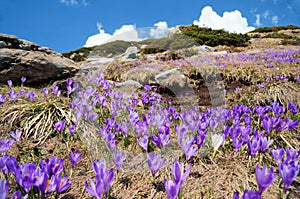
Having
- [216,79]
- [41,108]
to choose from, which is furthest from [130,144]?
[216,79]

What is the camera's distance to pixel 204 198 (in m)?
1.23

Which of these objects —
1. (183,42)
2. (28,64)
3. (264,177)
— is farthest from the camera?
(183,42)

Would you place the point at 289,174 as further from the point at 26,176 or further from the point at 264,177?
the point at 26,176

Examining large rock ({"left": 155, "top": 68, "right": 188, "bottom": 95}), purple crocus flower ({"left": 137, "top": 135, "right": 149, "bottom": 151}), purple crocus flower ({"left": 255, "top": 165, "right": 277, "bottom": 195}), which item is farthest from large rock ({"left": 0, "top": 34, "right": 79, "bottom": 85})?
purple crocus flower ({"left": 255, "top": 165, "right": 277, "bottom": 195})

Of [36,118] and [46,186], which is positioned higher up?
[36,118]

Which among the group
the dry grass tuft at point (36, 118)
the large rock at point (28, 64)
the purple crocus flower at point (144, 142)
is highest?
the large rock at point (28, 64)

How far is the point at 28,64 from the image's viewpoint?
4.44 m

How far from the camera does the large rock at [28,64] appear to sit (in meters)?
4.34

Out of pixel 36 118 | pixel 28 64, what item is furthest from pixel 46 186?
pixel 28 64

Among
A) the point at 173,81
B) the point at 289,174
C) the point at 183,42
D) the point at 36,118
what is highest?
the point at 183,42

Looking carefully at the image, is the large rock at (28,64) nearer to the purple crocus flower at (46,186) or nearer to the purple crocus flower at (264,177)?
the purple crocus flower at (46,186)

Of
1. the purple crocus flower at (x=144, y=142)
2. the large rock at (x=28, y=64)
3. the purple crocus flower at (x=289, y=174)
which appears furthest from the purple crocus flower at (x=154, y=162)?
the large rock at (x=28, y=64)

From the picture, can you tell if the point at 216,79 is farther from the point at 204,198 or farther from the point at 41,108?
the point at 204,198

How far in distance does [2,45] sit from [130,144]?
405cm
